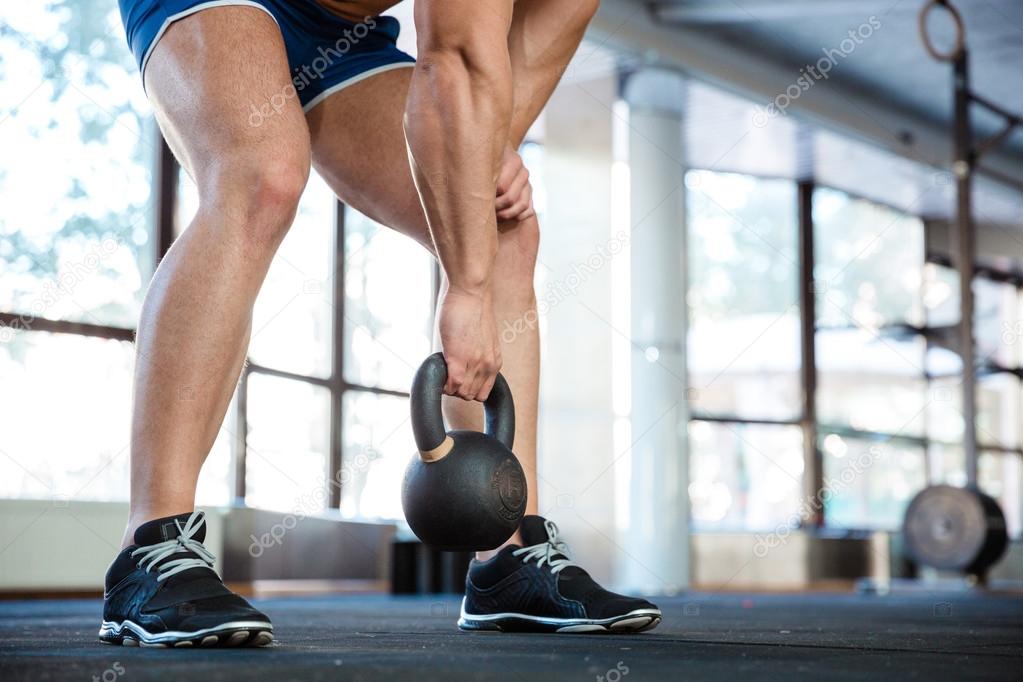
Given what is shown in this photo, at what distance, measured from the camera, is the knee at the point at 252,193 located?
1.26 metres

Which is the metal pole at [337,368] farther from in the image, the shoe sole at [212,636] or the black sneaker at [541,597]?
the shoe sole at [212,636]

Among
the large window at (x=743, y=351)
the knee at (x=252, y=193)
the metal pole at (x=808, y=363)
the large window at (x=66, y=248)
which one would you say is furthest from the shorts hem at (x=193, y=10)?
the metal pole at (x=808, y=363)

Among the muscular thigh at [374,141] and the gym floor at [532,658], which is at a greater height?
the muscular thigh at [374,141]

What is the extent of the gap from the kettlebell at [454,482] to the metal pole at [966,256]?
4.65 meters

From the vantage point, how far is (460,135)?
4.25 ft

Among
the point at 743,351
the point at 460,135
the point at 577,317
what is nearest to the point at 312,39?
the point at 460,135

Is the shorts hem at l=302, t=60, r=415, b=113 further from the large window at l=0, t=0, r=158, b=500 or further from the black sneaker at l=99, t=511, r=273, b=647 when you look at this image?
the large window at l=0, t=0, r=158, b=500

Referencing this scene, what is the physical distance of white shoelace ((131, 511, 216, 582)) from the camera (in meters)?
1.17

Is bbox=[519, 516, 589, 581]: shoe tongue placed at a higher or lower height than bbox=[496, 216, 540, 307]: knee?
lower

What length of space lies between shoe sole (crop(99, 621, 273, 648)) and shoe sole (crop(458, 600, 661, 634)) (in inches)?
15.9

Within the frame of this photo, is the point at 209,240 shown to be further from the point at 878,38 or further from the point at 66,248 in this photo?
the point at 878,38

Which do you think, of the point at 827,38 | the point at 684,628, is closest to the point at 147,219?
the point at 827,38

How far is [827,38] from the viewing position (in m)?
6.57

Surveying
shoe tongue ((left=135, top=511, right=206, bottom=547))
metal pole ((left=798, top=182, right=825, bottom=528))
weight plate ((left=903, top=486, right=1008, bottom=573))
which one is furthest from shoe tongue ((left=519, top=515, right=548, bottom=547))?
metal pole ((left=798, top=182, right=825, bottom=528))
